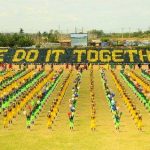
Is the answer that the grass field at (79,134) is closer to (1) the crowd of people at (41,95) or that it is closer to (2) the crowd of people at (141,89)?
(1) the crowd of people at (41,95)

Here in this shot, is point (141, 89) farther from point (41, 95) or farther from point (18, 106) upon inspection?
point (18, 106)

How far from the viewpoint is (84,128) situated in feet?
86.7

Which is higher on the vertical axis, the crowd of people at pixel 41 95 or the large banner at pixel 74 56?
the large banner at pixel 74 56

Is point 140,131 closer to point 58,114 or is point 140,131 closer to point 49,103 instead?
point 58,114

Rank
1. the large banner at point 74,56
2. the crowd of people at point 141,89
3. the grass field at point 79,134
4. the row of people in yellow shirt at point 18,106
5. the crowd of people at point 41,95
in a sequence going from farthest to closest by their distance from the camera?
1. the large banner at point 74,56
2. the crowd of people at point 141,89
3. the crowd of people at point 41,95
4. the row of people in yellow shirt at point 18,106
5. the grass field at point 79,134

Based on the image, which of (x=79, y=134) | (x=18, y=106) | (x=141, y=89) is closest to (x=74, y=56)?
(x=141, y=89)

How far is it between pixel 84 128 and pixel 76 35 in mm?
78837

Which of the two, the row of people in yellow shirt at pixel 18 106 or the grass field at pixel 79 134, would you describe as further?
the row of people in yellow shirt at pixel 18 106

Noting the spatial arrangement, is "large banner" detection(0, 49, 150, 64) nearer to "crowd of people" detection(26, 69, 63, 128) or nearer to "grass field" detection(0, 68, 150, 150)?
"crowd of people" detection(26, 69, 63, 128)

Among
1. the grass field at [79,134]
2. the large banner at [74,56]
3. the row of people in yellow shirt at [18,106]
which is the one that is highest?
the large banner at [74,56]

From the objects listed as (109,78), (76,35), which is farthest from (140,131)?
(76,35)

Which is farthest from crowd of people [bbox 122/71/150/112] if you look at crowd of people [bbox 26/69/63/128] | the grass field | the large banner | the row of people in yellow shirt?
the large banner

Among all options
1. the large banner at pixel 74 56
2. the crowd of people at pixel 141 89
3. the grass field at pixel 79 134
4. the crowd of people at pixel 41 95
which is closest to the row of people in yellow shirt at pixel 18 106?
the crowd of people at pixel 41 95

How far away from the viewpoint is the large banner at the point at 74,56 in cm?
6538
